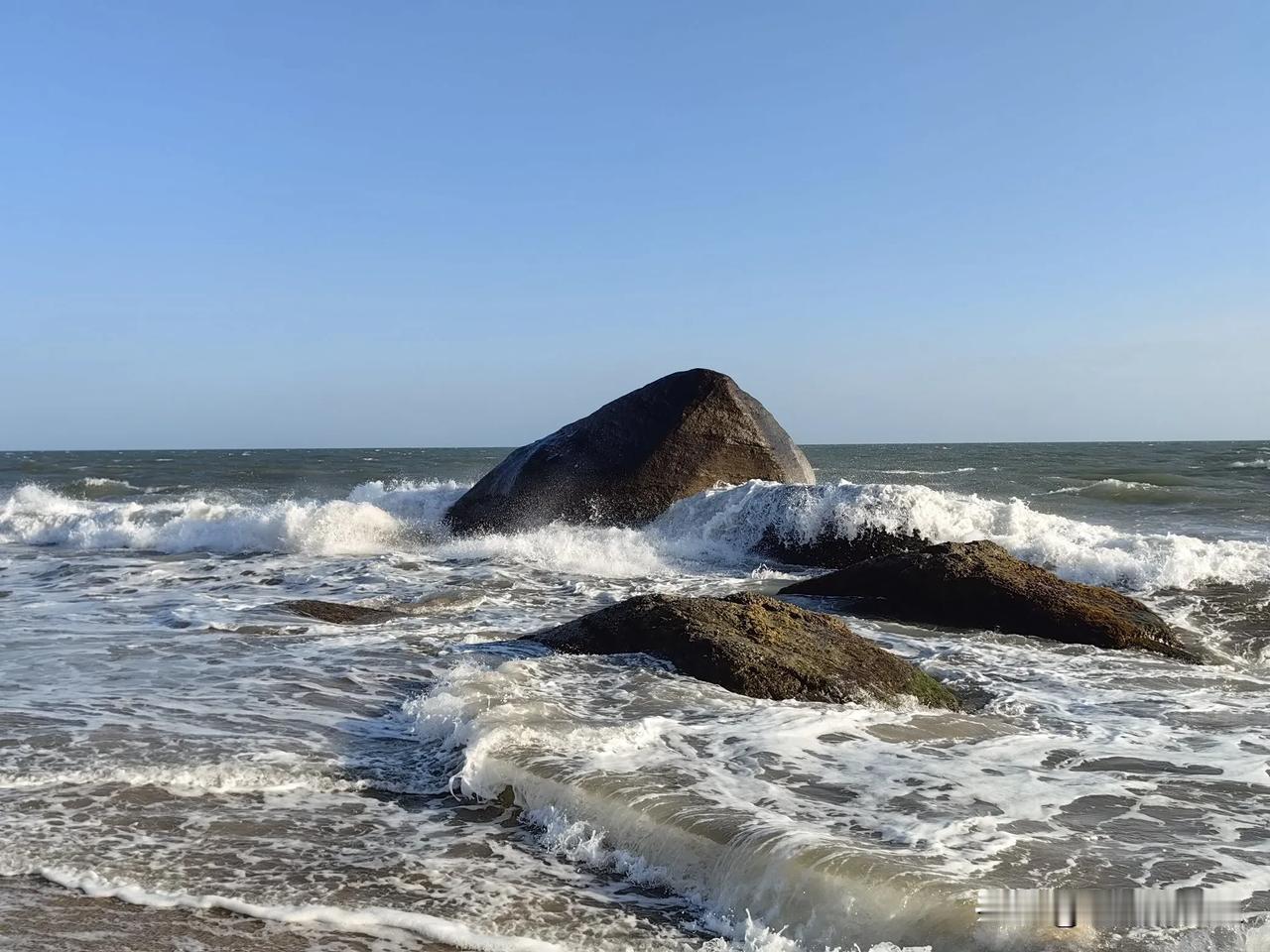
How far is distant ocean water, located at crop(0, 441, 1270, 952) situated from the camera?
2.97m

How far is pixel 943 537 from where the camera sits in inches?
450

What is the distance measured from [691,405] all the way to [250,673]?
7.73 metres

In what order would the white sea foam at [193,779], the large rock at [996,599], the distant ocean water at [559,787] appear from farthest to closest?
the large rock at [996,599] < the white sea foam at [193,779] < the distant ocean water at [559,787]

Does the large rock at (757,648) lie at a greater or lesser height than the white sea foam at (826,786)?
greater

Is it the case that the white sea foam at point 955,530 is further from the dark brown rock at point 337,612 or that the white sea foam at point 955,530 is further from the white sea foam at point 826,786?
the dark brown rock at point 337,612

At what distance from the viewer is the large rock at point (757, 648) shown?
5379mm

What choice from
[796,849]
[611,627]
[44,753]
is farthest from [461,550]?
[796,849]

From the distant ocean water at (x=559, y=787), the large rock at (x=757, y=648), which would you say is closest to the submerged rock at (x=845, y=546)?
the distant ocean water at (x=559, y=787)

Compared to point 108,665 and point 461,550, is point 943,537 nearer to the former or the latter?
point 461,550

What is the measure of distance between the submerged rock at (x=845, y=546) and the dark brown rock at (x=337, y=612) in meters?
5.09

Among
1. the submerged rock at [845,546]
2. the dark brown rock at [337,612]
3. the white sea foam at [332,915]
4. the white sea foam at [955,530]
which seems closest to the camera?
the white sea foam at [332,915]

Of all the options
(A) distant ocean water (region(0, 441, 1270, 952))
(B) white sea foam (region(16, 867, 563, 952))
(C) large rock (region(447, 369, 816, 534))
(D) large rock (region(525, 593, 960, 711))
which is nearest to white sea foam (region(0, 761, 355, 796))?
(A) distant ocean water (region(0, 441, 1270, 952))

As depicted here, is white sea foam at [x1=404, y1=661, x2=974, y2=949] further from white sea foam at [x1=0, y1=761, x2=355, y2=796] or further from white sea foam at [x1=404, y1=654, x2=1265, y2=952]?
white sea foam at [x1=0, y1=761, x2=355, y2=796]

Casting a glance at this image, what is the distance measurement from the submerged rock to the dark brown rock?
5.09 meters
